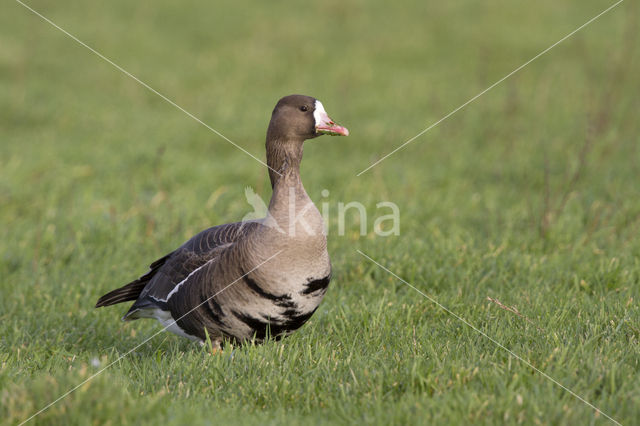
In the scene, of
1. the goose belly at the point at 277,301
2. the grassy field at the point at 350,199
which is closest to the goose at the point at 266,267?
the goose belly at the point at 277,301

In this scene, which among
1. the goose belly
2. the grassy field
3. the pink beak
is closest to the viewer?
the grassy field

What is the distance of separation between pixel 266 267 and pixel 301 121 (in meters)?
1.01

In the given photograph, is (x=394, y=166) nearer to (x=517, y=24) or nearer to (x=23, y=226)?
(x=23, y=226)

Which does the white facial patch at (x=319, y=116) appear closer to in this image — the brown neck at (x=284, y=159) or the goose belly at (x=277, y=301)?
the brown neck at (x=284, y=159)

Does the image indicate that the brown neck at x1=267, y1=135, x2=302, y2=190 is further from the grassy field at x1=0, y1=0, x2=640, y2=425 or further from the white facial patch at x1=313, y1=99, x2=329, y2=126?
the grassy field at x1=0, y1=0, x2=640, y2=425

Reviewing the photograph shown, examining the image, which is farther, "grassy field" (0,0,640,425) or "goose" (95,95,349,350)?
"goose" (95,95,349,350)

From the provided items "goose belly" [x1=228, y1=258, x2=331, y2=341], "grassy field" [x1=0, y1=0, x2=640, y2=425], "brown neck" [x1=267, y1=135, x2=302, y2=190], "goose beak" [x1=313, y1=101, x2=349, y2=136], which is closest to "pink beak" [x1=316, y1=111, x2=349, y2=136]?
"goose beak" [x1=313, y1=101, x2=349, y2=136]

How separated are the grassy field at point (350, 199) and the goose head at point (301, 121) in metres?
1.34

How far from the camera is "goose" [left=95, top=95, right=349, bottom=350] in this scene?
4.09 m

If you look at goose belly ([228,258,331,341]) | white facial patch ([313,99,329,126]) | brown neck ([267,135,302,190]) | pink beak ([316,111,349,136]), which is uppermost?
white facial patch ([313,99,329,126])

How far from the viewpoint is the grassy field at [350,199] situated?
141 inches

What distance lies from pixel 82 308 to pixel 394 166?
16.2 ft

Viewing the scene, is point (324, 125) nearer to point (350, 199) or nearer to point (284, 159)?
point (284, 159)

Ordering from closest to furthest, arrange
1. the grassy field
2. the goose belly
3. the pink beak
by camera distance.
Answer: the grassy field < the goose belly < the pink beak
